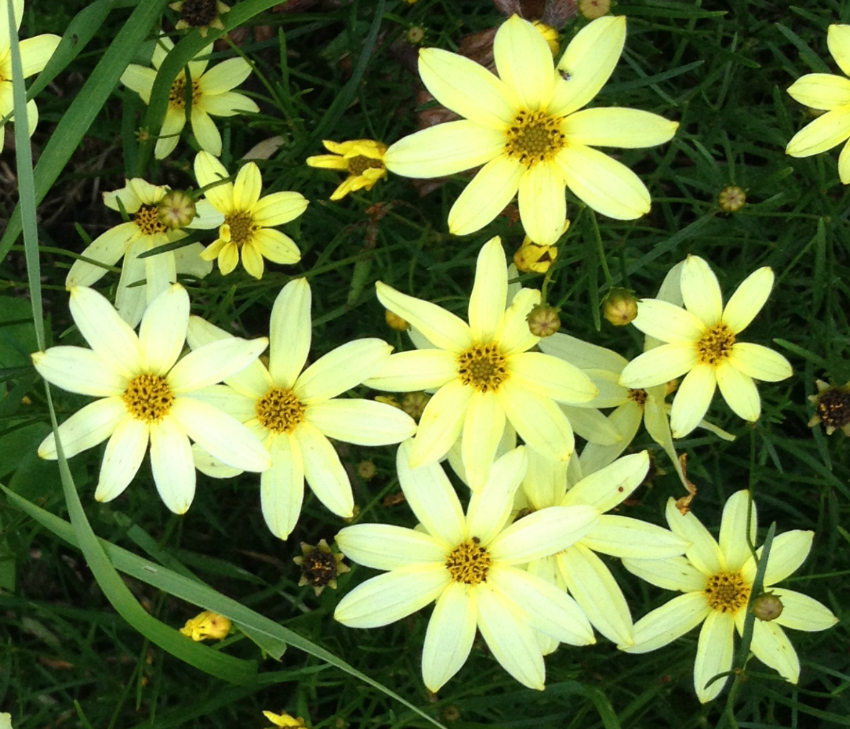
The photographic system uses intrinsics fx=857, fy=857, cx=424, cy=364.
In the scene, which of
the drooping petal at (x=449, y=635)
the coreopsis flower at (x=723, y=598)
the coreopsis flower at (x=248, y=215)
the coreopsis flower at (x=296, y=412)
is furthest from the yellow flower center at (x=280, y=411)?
the coreopsis flower at (x=723, y=598)

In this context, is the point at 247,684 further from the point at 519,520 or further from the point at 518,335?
the point at 518,335

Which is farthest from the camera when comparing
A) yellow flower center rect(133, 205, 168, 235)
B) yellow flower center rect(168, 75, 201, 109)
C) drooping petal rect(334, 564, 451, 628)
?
yellow flower center rect(168, 75, 201, 109)

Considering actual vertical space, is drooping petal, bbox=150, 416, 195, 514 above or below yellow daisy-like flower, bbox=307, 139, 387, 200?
below

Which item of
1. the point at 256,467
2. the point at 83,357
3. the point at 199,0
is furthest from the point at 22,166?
the point at 256,467

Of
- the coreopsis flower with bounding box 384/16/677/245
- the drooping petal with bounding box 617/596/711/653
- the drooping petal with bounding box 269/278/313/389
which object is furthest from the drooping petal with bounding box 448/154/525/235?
the drooping petal with bounding box 617/596/711/653

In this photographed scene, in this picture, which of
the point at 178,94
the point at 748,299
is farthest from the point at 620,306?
the point at 178,94

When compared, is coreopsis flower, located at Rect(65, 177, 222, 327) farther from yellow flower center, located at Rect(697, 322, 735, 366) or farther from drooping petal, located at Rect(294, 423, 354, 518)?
yellow flower center, located at Rect(697, 322, 735, 366)

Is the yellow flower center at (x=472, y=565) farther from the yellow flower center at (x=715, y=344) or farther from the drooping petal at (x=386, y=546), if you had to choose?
the yellow flower center at (x=715, y=344)
